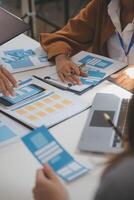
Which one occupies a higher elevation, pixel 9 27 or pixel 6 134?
pixel 9 27

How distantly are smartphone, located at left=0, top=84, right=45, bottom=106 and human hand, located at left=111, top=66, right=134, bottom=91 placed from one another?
0.29 metres

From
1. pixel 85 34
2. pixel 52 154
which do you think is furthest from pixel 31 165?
pixel 85 34

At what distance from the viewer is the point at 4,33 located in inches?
68.6

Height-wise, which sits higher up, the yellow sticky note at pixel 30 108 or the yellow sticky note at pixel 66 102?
the yellow sticky note at pixel 66 102

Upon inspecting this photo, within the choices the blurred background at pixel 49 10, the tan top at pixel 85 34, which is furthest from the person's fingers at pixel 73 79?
the blurred background at pixel 49 10

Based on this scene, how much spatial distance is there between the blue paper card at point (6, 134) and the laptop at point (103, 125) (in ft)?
0.72

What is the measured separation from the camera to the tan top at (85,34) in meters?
1.82

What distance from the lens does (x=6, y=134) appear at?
1277 millimetres

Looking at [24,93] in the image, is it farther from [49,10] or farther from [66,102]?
[49,10]

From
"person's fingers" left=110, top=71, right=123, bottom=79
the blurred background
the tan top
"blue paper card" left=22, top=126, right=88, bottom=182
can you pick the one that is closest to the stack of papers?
the tan top

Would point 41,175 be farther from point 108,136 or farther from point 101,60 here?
point 101,60

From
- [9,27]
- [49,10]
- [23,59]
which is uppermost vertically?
[9,27]

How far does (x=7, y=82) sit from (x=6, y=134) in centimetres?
28

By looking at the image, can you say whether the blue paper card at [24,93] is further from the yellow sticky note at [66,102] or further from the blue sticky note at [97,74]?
the blue sticky note at [97,74]
